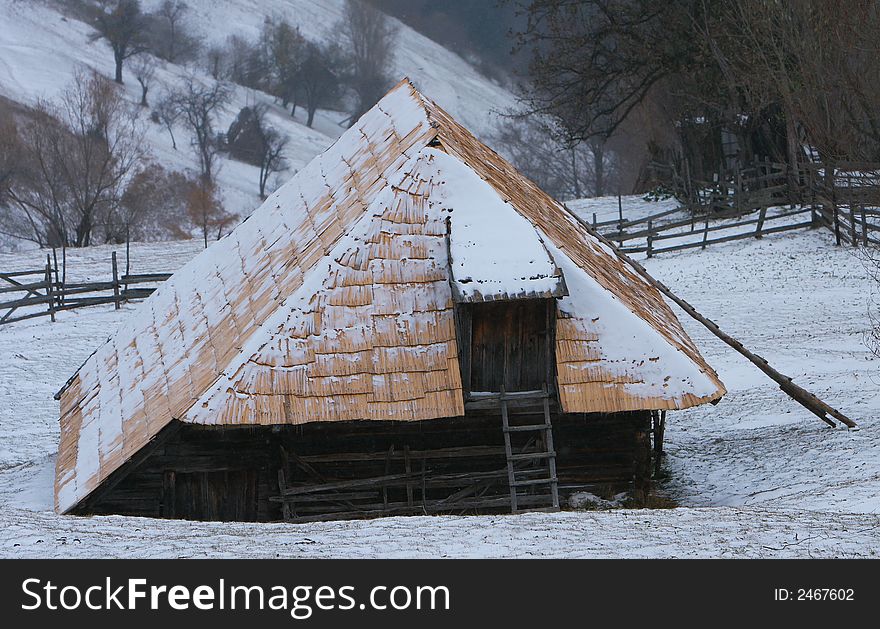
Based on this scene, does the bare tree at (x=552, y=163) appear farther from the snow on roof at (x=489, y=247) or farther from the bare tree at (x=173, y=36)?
the snow on roof at (x=489, y=247)

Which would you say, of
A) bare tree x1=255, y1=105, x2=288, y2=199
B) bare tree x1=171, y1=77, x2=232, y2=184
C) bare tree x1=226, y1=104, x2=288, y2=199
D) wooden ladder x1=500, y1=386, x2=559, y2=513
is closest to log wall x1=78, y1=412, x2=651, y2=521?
wooden ladder x1=500, y1=386, x2=559, y2=513

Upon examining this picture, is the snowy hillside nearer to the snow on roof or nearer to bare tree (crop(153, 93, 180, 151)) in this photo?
bare tree (crop(153, 93, 180, 151))

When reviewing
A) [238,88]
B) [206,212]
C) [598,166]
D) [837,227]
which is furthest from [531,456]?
[238,88]

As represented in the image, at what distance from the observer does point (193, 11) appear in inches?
3659

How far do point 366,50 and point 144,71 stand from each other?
18857 millimetres

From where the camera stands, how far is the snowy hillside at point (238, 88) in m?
67.8

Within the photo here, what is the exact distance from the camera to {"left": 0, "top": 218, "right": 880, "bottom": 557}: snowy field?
8.20 m

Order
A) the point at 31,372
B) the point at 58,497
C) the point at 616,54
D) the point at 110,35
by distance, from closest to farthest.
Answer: the point at 58,497 < the point at 31,372 < the point at 616,54 < the point at 110,35

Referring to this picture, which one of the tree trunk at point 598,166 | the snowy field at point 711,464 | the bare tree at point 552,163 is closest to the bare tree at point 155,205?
the bare tree at point 552,163

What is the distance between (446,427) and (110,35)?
73.3m

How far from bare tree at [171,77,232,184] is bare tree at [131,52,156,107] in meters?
1.88

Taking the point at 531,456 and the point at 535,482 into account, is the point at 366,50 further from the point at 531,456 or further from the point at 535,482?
the point at 535,482
